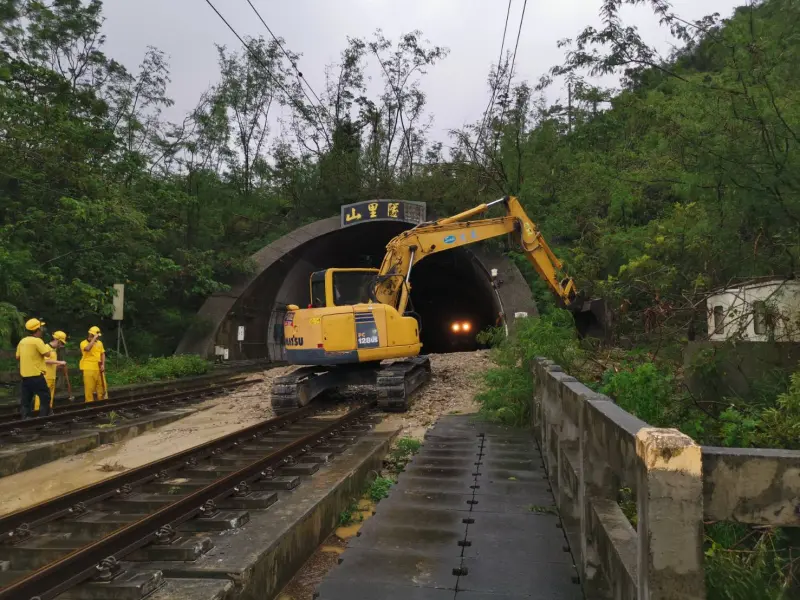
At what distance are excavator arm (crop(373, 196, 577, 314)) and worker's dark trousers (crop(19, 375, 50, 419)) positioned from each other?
6.25 metres

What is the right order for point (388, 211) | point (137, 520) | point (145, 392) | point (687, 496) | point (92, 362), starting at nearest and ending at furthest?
point (687, 496), point (137, 520), point (92, 362), point (145, 392), point (388, 211)

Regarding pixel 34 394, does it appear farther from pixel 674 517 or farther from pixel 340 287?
pixel 674 517

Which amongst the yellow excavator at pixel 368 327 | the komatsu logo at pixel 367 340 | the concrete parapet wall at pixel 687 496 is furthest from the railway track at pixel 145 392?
the concrete parapet wall at pixel 687 496

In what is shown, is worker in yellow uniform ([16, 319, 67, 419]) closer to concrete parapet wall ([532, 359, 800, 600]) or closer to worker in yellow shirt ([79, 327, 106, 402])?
worker in yellow shirt ([79, 327, 106, 402])

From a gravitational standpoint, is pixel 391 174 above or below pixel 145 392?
above

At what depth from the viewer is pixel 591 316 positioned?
15492 mm

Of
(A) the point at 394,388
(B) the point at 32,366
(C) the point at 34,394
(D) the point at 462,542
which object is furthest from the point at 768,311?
(C) the point at 34,394

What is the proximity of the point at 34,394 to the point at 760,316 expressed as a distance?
10.8 meters

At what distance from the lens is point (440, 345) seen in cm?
3684

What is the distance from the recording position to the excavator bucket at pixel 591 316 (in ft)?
47.9

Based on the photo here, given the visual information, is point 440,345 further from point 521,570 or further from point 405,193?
point 521,570

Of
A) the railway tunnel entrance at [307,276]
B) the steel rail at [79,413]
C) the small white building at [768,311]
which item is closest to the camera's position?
the small white building at [768,311]

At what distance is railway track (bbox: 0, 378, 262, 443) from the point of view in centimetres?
855

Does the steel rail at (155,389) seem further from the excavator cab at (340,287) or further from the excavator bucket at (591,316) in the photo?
the excavator bucket at (591,316)
